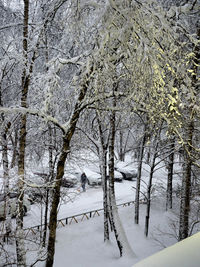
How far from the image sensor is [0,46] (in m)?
6.79

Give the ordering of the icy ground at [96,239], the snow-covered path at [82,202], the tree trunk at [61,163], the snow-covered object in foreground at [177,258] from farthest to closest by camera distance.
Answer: the snow-covered path at [82,202] < the icy ground at [96,239] < the tree trunk at [61,163] < the snow-covered object in foreground at [177,258]

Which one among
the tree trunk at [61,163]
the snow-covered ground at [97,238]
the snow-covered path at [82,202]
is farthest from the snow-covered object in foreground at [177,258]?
the snow-covered path at [82,202]

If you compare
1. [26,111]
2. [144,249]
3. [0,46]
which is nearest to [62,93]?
[26,111]

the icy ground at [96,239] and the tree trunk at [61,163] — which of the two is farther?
the icy ground at [96,239]

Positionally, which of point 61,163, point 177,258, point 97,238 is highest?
point 177,258

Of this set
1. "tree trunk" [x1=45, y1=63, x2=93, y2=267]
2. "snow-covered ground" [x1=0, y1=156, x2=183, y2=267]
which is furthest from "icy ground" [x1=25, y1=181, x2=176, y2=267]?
"tree trunk" [x1=45, y1=63, x2=93, y2=267]

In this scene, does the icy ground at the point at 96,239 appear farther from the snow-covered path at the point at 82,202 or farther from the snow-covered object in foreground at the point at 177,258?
the snow-covered object in foreground at the point at 177,258

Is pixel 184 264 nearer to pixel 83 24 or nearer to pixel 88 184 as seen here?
→ pixel 83 24

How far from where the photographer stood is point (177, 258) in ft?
3.75

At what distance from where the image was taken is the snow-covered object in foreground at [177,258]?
110cm

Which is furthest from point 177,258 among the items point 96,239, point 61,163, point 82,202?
point 82,202

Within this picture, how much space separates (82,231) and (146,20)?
36.0 ft

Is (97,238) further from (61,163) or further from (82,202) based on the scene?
(61,163)

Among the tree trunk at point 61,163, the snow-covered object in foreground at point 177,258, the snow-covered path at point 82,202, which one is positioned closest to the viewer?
the snow-covered object in foreground at point 177,258
